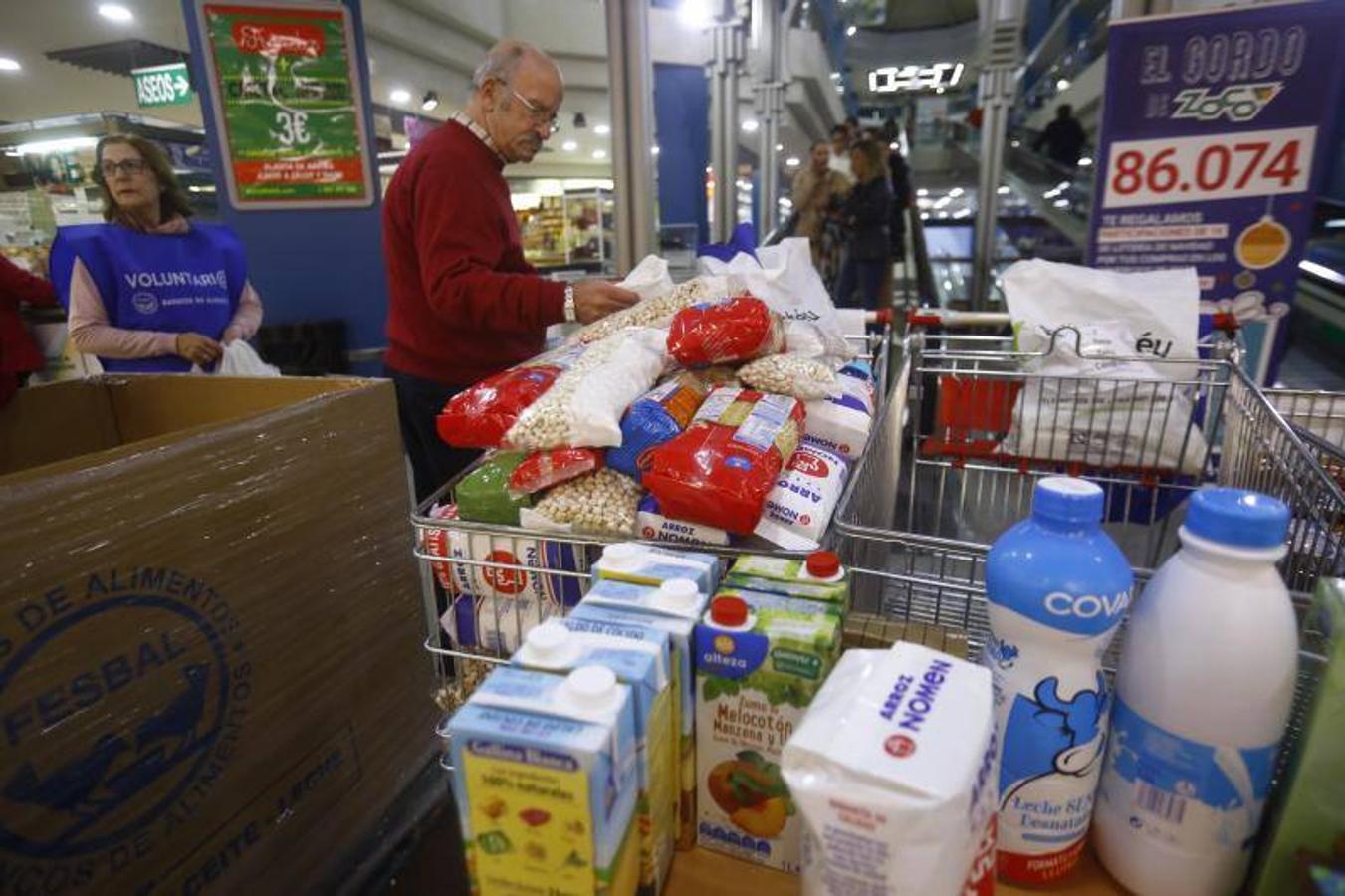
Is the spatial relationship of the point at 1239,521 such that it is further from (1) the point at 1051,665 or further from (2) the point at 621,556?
(2) the point at 621,556

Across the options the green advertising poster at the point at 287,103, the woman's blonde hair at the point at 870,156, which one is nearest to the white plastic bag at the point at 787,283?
the green advertising poster at the point at 287,103

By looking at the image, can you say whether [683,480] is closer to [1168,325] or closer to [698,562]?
[698,562]

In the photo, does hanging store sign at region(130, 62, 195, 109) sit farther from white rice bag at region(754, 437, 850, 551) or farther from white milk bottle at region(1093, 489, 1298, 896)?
white milk bottle at region(1093, 489, 1298, 896)

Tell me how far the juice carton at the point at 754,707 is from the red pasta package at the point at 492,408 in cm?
57

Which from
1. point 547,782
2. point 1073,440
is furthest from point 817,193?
point 547,782

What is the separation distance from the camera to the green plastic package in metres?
1.11

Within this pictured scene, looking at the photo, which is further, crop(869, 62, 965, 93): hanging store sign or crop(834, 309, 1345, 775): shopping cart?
crop(869, 62, 965, 93): hanging store sign

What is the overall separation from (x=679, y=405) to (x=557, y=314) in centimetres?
65

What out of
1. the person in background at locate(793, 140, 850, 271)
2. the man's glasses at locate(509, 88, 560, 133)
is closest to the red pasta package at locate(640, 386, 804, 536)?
the man's glasses at locate(509, 88, 560, 133)

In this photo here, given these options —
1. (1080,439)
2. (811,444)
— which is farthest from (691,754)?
(1080,439)

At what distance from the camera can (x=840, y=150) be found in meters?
5.08

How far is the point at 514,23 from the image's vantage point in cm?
1096

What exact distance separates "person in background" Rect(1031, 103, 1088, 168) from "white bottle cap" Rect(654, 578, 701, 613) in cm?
1016

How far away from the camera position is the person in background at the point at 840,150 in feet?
16.0
